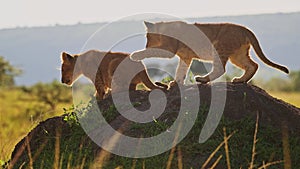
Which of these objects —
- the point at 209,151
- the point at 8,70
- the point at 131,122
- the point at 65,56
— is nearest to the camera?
the point at 209,151

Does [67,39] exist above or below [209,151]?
above

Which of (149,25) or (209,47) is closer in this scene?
(209,47)

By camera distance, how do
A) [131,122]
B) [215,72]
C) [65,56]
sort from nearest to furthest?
1. [131,122]
2. [215,72]
3. [65,56]

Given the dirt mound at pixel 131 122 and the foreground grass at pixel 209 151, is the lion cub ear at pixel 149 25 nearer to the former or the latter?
the dirt mound at pixel 131 122

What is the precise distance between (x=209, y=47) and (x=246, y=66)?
533mm

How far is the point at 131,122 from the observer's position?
305 inches

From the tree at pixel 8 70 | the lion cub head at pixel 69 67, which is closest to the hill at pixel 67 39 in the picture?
the tree at pixel 8 70

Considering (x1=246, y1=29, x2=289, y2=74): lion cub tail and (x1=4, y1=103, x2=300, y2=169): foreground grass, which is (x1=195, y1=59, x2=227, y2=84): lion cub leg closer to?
(x1=246, y1=29, x2=289, y2=74): lion cub tail

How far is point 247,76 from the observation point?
8.59 m

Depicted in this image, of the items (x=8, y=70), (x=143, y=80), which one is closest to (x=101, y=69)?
(x=143, y=80)

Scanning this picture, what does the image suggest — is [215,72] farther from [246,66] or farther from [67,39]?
[67,39]

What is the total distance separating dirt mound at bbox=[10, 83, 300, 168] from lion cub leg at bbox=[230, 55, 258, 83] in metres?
0.26

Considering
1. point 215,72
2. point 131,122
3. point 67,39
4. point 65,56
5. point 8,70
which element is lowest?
point 131,122

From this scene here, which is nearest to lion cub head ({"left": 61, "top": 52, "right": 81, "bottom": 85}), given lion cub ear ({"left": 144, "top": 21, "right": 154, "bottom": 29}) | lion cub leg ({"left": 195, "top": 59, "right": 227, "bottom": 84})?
lion cub ear ({"left": 144, "top": 21, "right": 154, "bottom": 29})
